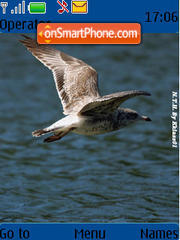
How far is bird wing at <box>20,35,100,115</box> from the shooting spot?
330 inches

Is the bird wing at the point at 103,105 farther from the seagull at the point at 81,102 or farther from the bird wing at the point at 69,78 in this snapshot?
the bird wing at the point at 69,78

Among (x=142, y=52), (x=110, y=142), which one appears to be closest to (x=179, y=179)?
(x=110, y=142)

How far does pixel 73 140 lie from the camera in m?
11.8

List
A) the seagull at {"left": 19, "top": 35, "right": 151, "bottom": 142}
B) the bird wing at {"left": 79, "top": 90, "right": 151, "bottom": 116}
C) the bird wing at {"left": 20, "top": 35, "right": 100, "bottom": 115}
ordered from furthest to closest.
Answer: the bird wing at {"left": 20, "top": 35, "right": 100, "bottom": 115} → the seagull at {"left": 19, "top": 35, "right": 151, "bottom": 142} → the bird wing at {"left": 79, "top": 90, "right": 151, "bottom": 116}

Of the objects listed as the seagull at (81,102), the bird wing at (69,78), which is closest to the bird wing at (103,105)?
the seagull at (81,102)

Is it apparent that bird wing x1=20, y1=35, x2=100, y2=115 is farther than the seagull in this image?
Yes

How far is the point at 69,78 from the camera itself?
8844 millimetres

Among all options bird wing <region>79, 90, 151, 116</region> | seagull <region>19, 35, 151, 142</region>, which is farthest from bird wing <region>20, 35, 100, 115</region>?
bird wing <region>79, 90, 151, 116</region>

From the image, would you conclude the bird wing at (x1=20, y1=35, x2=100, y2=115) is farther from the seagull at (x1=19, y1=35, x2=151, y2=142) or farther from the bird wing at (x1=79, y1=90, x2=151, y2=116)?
the bird wing at (x1=79, y1=90, x2=151, y2=116)

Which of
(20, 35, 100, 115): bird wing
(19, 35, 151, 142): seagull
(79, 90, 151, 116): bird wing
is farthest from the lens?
(20, 35, 100, 115): bird wing

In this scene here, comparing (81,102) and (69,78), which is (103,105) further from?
(69,78)

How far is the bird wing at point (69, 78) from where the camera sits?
8.38 m

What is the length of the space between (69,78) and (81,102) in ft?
2.16

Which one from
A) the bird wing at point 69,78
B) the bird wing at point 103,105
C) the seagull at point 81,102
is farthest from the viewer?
the bird wing at point 69,78
